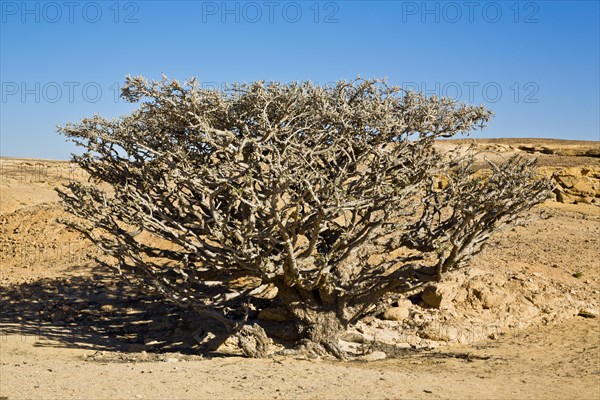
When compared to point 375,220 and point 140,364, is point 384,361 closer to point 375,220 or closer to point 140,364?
point 375,220

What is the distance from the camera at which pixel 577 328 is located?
1087cm

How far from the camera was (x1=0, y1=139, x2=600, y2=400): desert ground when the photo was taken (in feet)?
23.6

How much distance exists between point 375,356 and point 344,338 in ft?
2.19

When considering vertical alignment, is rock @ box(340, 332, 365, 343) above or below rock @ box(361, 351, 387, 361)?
above

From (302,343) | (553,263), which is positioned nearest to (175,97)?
(302,343)

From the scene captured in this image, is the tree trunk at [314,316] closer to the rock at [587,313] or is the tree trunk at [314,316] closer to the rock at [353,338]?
the rock at [353,338]

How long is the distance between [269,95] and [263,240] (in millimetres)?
1790

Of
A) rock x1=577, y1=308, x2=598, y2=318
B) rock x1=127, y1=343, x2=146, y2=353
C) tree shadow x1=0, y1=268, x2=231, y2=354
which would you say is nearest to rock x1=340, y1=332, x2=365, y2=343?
tree shadow x1=0, y1=268, x2=231, y2=354

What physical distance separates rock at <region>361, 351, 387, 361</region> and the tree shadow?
2.01 m

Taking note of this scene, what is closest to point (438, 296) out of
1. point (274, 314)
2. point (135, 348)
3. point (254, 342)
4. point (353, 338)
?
point (353, 338)

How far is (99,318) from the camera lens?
446 inches

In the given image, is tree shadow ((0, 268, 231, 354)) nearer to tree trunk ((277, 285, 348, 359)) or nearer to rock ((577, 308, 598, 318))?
tree trunk ((277, 285, 348, 359))

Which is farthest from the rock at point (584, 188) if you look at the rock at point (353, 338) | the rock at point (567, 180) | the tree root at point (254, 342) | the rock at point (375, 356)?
the tree root at point (254, 342)

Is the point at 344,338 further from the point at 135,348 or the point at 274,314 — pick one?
the point at 135,348
